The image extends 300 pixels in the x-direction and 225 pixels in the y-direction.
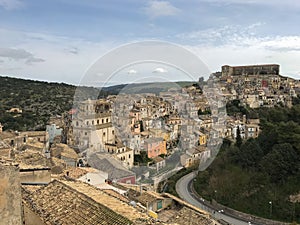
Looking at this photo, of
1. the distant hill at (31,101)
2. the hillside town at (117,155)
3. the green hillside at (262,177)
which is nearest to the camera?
the hillside town at (117,155)

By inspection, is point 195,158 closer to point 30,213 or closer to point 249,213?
point 249,213

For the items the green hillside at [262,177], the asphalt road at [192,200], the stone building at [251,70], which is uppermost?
the stone building at [251,70]

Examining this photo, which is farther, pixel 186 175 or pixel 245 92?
pixel 245 92

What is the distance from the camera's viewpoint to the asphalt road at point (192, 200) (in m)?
14.6

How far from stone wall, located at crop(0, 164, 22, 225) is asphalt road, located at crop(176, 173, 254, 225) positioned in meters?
12.3

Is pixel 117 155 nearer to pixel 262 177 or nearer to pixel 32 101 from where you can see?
pixel 262 177

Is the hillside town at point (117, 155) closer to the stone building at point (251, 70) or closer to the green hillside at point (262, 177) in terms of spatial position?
the green hillside at point (262, 177)

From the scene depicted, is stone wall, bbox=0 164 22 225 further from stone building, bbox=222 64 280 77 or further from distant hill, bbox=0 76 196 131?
stone building, bbox=222 64 280 77

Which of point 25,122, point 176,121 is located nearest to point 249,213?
point 176,121

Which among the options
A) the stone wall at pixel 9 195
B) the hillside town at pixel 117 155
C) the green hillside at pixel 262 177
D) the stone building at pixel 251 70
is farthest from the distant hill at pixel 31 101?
the stone building at pixel 251 70

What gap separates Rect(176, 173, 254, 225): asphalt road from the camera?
1456 centimetres

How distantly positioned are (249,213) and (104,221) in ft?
41.8

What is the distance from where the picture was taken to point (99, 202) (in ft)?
13.3

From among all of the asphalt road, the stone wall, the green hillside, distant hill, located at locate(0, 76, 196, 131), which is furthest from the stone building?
the stone wall
